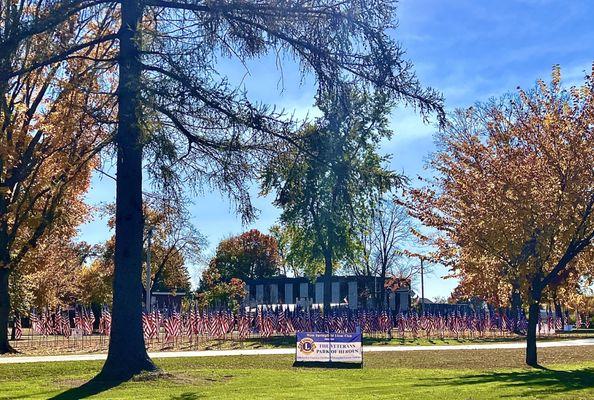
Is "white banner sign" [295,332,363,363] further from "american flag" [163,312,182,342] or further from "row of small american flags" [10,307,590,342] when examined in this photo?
"american flag" [163,312,182,342]

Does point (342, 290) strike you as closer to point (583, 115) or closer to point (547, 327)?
point (547, 327)

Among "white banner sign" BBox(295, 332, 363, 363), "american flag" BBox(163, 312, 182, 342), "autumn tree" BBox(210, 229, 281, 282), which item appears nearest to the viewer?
"white banner sign" BBox(295, 332, 363, 363)

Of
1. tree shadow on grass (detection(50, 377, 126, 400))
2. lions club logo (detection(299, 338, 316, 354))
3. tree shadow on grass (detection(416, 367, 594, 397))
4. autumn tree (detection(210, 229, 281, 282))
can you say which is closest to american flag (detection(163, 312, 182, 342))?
lions club logo (detection(299, 338, 316, 354))

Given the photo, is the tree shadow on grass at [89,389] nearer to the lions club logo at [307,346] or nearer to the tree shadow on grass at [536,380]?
the tree shadow on grass at [536,380]

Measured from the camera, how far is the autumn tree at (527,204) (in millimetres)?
21125

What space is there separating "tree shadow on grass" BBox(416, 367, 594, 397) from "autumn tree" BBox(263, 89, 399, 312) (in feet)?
13.4

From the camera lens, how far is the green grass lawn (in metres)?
13.1

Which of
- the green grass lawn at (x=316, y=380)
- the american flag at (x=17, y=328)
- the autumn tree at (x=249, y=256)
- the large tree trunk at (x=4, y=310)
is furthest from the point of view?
the autumn tree at (x=249, y=256)

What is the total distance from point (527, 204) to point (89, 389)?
13.4 metres

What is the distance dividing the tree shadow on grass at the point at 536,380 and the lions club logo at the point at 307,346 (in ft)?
16.7

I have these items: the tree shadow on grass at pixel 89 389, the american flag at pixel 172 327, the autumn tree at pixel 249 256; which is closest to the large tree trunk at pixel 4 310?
the american flag at pixel 172 327

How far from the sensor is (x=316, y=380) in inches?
636

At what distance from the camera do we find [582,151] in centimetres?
2114

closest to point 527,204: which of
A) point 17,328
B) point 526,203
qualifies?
A: point 526,203
